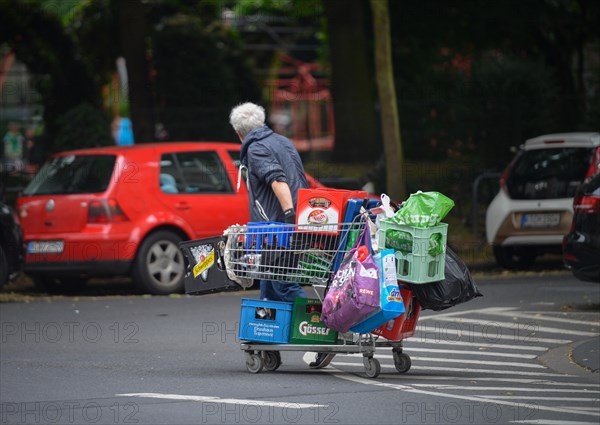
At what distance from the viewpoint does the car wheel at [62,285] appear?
1647cm

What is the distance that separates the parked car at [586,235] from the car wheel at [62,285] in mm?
6208

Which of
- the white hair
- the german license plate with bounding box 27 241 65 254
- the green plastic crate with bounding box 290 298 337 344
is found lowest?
the german license plate with bounding box 27 241 65 254

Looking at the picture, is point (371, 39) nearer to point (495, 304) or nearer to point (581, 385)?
point (495, 304)

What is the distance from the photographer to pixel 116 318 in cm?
1344

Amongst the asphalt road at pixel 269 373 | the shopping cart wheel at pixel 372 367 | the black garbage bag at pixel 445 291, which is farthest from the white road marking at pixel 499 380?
the black garbage bag at pixel 445 291

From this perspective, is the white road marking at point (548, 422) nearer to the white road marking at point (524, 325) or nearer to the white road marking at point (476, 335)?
the white road marking at point (476, 335)

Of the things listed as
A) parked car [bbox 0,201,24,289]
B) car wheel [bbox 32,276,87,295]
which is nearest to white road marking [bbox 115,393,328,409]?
parked car [bbox 0,201,24,289]

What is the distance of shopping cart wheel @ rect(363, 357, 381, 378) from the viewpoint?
9.49 m

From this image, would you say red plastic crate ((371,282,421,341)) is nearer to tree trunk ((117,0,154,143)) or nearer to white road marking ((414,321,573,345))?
white road marking ((414,321,573,345))

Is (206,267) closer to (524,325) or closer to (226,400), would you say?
(226,400)

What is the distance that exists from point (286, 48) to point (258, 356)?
42534 millimetres

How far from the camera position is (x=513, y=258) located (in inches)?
720

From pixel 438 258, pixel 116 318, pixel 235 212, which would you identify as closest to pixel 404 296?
pixel 438 258

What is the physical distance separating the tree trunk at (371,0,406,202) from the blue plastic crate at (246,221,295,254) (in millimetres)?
10546
